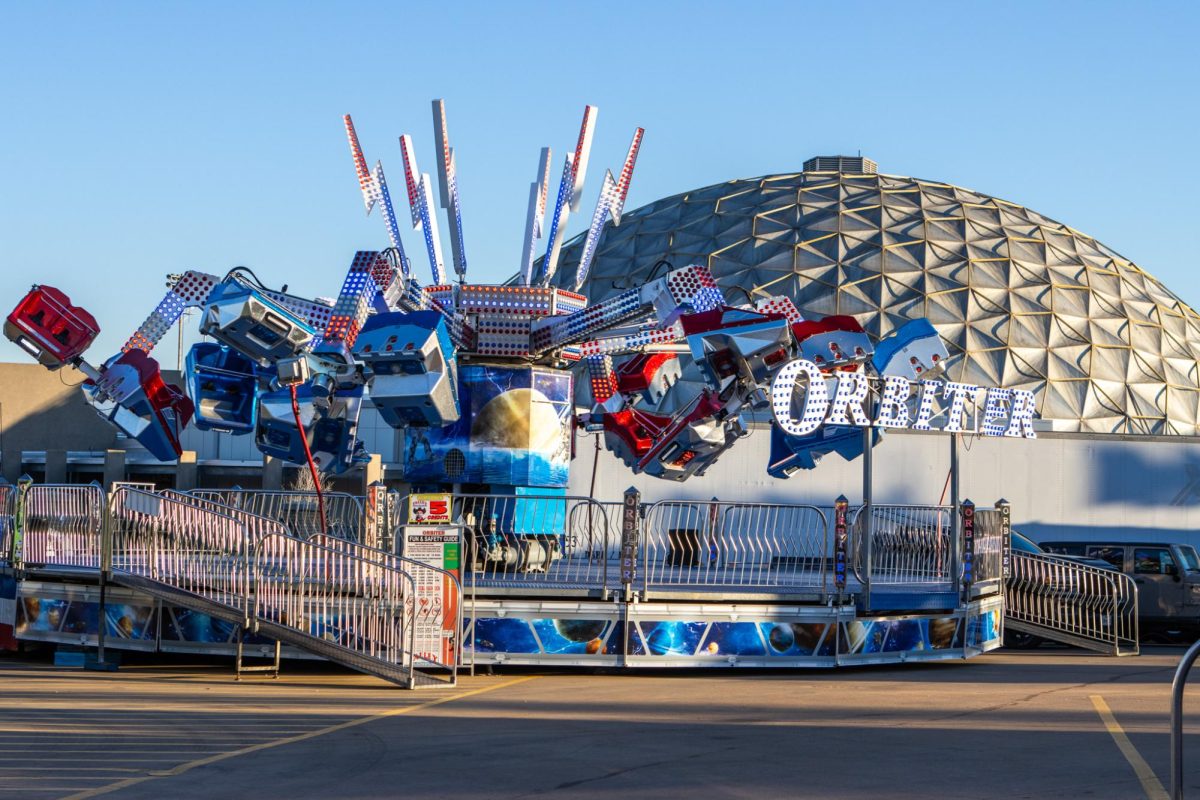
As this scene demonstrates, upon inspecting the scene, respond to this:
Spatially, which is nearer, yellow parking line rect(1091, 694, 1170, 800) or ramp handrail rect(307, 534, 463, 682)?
Result: yellow parking line rect(1091, 694, 1170, 800)

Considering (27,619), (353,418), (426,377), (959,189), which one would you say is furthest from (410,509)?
(959,189)

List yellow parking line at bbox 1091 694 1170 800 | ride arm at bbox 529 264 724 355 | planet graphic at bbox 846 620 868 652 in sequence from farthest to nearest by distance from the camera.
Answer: ride arm at bbox 529 264 724 355, planet graphic at bbox 846 620 868 652, yellow parking line at bbox 1091 694 1170 800

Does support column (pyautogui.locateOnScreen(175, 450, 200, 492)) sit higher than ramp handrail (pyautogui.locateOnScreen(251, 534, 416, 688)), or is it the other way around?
support column (pyautogui.locateOnScreen(175, 450, 200, 492))

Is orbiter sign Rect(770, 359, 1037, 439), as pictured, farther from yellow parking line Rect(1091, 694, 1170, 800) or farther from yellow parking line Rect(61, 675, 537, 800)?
yellow parking line Rect(61, 675, 537, 800)

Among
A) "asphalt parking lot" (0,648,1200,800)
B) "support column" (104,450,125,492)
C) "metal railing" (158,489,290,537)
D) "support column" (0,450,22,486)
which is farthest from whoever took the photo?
"support column" (0,450,22,486)

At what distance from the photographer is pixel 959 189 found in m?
58.5

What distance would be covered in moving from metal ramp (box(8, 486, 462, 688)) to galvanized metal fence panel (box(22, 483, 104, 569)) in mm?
810

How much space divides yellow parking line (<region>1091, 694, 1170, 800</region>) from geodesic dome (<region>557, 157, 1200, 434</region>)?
3225cm

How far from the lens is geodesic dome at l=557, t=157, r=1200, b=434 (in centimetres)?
4659

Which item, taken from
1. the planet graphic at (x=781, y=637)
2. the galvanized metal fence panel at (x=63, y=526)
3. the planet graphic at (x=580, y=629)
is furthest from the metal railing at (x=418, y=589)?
the planet graphic at (x=781, y=637)

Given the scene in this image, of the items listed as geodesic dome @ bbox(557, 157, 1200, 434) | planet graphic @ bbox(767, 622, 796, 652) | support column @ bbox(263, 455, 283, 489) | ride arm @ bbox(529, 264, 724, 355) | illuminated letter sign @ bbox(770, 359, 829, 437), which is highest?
geodesic dome @ bbox(557, 157, 1200, 434)

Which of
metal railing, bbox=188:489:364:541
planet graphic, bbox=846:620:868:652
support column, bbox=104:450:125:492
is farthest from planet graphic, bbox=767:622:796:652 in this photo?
support column, bbox=104:450:125:492

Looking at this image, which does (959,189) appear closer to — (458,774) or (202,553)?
(202,553)

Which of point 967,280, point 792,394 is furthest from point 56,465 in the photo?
point 792,394
